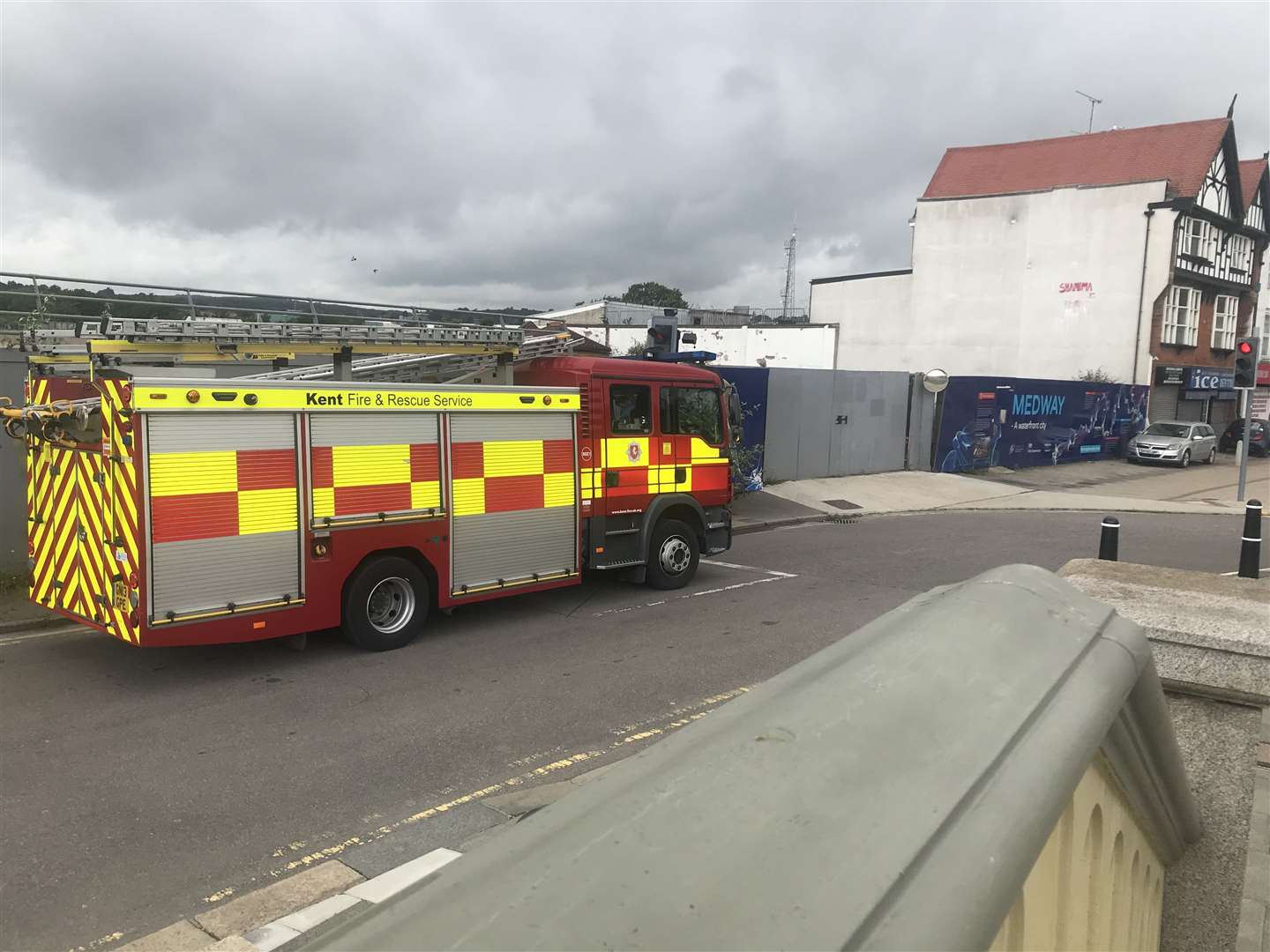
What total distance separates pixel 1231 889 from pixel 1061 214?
3791cm

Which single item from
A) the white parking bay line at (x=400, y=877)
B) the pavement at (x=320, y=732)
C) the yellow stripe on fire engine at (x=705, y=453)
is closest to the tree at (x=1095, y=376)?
the pavement at (x=320, y=732)

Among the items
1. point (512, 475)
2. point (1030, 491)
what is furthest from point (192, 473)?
point (1030, 491)

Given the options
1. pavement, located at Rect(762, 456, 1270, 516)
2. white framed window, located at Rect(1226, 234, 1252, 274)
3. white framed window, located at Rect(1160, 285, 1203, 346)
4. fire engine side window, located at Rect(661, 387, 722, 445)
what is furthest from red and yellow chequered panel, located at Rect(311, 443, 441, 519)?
white framed window, located at Rect(1226, 234, 1252, 274)

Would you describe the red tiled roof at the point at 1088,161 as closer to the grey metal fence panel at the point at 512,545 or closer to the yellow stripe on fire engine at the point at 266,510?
the grey metal fence panel at the point at 512,545

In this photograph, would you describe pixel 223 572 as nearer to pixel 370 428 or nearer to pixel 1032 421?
pixel 370 428

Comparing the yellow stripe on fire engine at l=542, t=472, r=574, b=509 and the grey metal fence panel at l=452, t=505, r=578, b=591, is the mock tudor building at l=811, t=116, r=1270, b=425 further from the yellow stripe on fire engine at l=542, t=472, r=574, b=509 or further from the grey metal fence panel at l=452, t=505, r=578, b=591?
the grey metal fence panel at l=452, t=505, r=578, b=591

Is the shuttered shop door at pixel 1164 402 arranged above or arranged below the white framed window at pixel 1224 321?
below

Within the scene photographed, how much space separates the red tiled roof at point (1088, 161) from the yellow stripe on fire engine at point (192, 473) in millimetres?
36830

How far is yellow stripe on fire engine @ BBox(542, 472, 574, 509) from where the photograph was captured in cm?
964

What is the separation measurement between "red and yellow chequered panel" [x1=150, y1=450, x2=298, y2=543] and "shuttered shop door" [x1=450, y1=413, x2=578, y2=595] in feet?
5.63

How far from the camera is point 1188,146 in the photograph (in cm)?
3556

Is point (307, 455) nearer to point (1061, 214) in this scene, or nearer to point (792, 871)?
point (792, 871)

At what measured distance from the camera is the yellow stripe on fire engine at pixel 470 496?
29.0ft

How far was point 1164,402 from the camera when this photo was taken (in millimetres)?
36906
